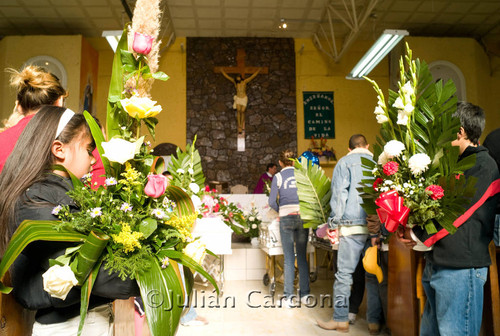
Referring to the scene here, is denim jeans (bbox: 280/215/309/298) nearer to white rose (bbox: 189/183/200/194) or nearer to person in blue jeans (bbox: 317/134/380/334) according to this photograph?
person in blue jeans (bbox: 317/134/380/334)

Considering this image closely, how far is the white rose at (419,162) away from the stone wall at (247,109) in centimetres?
811

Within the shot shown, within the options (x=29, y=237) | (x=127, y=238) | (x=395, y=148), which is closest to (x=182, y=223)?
(x=127, y=238)

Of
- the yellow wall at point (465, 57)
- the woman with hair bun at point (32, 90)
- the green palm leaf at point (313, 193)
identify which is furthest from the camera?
the yellow wall at point (465, 57)

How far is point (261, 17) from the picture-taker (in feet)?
30.6

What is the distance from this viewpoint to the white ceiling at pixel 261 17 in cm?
850

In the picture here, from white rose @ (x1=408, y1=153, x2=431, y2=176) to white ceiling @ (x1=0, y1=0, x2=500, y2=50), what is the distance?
699 centimetres

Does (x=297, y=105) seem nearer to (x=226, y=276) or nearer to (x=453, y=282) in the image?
(x=226, y=276)

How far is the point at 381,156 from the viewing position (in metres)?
2.05

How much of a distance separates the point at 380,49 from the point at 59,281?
617 cm

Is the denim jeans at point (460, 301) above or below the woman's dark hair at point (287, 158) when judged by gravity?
below

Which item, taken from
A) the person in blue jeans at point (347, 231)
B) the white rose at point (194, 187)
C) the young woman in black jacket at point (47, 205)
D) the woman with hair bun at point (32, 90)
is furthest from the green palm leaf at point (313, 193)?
the young woman in black jacket at point (47, 205)

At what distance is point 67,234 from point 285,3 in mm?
8449

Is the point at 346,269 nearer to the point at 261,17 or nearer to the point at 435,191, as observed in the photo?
the point at 435,191

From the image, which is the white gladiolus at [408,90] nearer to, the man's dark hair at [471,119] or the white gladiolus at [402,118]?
the white gladiolus at [402,118]
